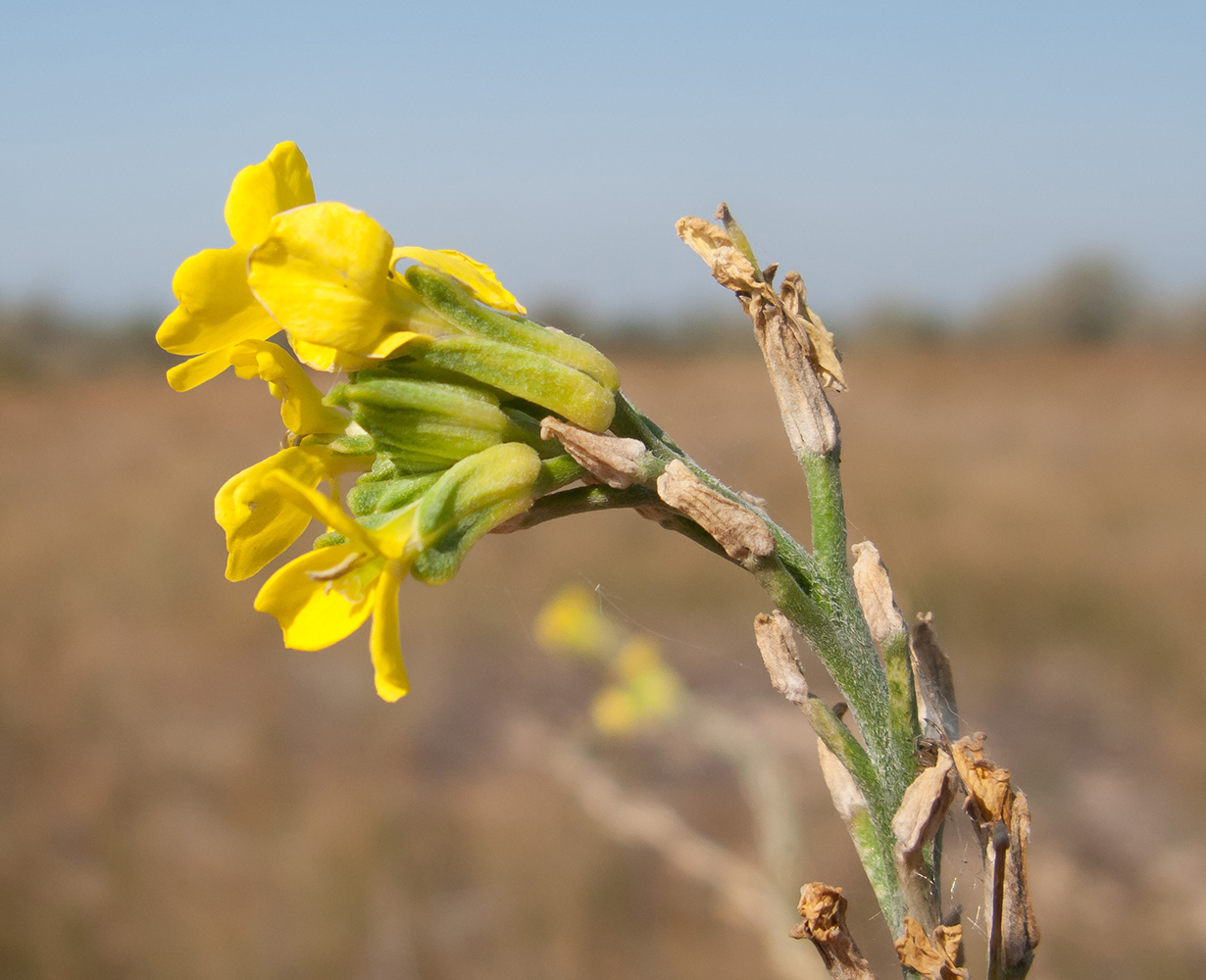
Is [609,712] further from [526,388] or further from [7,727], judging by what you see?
[7,727]

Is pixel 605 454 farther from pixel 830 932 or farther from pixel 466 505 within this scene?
pixel 830 932

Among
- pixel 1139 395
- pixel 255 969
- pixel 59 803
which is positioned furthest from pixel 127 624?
pixel 1139 395

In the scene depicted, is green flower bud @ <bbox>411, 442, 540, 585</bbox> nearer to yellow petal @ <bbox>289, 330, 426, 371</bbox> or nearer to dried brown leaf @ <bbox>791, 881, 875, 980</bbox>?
yellow petal @ <bbox>289, 330, 426, 371</bbox>

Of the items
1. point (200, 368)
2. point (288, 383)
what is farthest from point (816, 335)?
point (200, 368)

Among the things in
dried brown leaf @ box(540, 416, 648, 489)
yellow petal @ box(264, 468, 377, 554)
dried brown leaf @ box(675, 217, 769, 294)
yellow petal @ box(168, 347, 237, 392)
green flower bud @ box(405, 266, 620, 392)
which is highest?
dried brown leaf @ box(675, 217, 769, 294)

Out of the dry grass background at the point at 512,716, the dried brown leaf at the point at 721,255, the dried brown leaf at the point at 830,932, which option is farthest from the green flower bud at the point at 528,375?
the dry grass background at the point at 512,716

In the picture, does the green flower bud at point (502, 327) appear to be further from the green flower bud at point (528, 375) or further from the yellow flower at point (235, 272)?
the yellow flower at point (235, 272)

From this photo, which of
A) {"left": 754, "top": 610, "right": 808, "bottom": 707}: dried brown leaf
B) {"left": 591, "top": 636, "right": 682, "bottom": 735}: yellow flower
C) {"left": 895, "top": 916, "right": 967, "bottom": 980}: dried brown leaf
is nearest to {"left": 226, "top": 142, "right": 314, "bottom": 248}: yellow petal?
{"left": 754, "top": 610, "right": 808, "bottom": 707}: dried brown leaf
